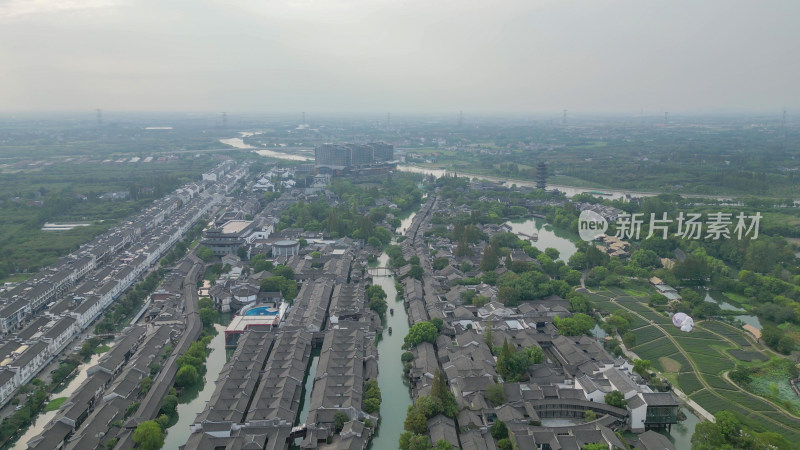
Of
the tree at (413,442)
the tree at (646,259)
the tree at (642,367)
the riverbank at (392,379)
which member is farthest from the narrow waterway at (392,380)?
the tree at (646,259)

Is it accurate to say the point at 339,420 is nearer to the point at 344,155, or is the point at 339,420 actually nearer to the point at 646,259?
the point at 646,259

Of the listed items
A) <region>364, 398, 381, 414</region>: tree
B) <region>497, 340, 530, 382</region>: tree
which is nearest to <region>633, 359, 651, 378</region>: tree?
<region>497, 340, 530, 382</region>: tree

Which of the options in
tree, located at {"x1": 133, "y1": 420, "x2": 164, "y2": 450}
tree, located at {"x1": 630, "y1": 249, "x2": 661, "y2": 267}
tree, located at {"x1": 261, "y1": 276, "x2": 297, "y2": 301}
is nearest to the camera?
tree, located at {"x1": 133, "y1": 420, "x2": 164, "y2": 450}

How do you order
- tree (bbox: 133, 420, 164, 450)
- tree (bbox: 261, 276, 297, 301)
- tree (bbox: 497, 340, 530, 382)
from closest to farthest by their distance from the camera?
tree (bbox: 133, 420, 164, 450)
tree (bbox: 497, 340, 530, 382)
tree (bbox: 261, 276, 297, 301)

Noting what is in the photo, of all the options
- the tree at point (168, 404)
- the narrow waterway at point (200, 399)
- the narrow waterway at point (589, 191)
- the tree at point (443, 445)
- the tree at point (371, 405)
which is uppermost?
the narrow waterway at point (589, 191)

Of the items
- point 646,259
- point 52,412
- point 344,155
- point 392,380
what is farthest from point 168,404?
point 344,155

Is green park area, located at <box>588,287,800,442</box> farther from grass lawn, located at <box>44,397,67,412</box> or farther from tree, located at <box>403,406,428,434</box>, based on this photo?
grass lawn, located at <box>44,397,67,412</box>

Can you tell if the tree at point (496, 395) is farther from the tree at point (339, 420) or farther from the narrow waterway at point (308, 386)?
the narrow waterway at point (308, 386)
